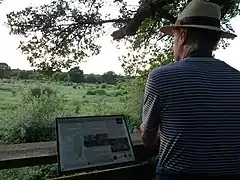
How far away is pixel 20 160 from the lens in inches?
57.9

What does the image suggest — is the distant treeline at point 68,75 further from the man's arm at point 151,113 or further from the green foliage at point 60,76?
the man's arm at point 151,113

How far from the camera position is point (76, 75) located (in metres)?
5.18

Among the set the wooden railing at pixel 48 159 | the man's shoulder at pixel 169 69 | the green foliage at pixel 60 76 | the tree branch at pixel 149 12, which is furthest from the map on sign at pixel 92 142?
the green foliage at pixel 60 76

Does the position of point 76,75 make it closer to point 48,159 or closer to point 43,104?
point 43,104

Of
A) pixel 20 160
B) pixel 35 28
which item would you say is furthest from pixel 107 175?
pixel 35 28

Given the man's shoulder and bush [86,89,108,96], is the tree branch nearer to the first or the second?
bush [86,89,108,96]

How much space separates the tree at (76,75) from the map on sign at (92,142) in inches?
128

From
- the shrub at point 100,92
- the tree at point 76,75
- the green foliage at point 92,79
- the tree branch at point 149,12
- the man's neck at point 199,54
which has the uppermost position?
the man's neck at point 199,54

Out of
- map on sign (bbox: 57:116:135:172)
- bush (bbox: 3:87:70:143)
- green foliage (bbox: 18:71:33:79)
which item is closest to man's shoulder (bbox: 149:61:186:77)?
map on sign (bbox: 57:116:135:172)

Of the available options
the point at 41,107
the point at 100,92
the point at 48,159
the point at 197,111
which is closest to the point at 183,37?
the point at 197,111

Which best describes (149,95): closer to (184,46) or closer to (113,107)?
(184,46)

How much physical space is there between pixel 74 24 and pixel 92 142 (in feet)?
13.2

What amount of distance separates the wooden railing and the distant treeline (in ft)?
8.82

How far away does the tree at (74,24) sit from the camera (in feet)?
16.4
